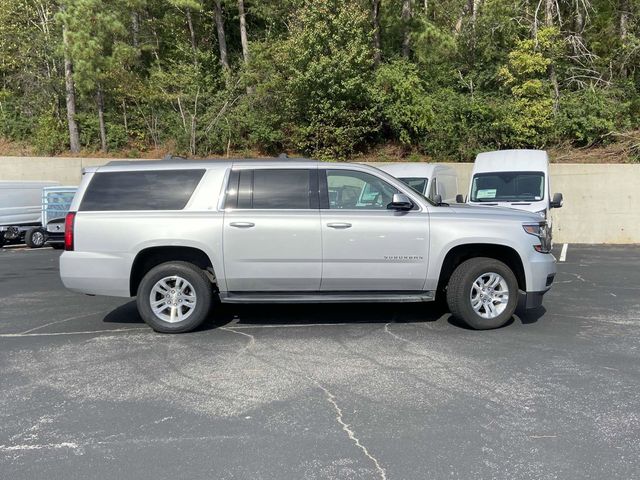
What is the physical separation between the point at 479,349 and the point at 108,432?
3.75 m

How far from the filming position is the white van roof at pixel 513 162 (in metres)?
13.5

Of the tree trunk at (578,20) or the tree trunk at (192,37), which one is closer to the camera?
the tree trunk at (578,20)

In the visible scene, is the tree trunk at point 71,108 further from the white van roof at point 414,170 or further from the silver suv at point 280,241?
the silver suv at point 280,241

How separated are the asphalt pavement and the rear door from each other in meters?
0.65

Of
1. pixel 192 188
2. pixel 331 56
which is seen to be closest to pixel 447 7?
pixel 331 56


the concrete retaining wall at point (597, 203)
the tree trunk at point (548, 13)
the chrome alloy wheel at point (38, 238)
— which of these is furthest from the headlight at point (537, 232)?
the tree trunk at point (548, 13)

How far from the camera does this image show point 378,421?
4.38 metres

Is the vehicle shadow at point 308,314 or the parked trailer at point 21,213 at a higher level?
the parked trailer at point 21,213

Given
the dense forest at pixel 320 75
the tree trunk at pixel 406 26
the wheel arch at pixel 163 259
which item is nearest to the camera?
the wheel arch at pixel 163 259

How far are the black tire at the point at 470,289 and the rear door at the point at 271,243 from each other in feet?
5.33

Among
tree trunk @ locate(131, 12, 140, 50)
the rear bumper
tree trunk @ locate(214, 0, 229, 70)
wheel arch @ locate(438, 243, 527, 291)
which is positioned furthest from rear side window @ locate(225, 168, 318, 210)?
tree trunk @ locate(131, 12, 140, 50)

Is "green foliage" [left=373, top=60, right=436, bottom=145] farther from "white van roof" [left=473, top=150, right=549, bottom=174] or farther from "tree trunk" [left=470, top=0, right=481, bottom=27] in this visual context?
"white van roof" [left=473, top=150, right=549, bottom=174]

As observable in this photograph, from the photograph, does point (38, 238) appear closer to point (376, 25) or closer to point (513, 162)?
point (513, 162)

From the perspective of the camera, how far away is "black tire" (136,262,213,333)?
22.2 feet
